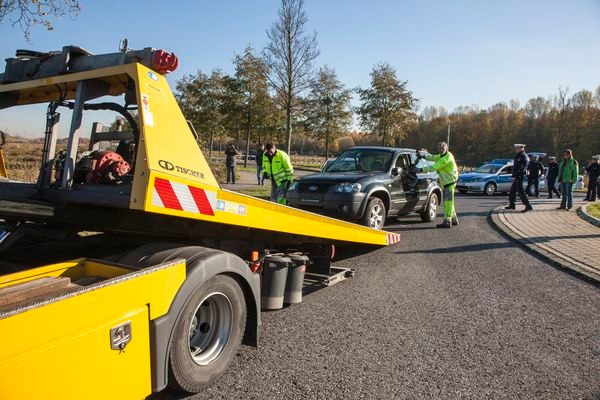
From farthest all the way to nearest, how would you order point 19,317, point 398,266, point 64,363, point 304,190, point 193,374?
1. point 304,190
2. point 398,266
3. point 193,374
4. point 64,363
5. point 19,317

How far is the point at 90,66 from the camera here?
2.97 m

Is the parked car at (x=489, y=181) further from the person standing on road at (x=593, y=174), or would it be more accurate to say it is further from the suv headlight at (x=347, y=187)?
the suv headlight at (x=347, y=187)

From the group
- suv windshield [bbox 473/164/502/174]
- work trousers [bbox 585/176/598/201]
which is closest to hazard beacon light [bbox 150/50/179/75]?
work trousers [bbox 585/176/598/201]

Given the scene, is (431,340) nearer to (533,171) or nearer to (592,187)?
(592,187)

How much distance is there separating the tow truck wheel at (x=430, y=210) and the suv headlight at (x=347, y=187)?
313 centimetres

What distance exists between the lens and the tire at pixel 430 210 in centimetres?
1044

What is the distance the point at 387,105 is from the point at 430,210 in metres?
21.7

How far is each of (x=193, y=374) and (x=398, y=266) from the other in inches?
168

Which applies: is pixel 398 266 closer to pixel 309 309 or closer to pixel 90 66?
pixel 309 309

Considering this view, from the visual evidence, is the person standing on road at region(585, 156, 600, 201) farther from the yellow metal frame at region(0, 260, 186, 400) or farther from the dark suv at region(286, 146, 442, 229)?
the yellow metal frame at region(0, 260, 186, 400)

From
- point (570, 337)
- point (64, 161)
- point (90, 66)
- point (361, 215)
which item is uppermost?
point (90, 66)

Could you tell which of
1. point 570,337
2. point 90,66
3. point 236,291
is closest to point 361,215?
point 570,337

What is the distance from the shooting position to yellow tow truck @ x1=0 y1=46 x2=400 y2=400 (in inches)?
78.5

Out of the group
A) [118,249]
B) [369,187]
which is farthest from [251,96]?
[118,249]
